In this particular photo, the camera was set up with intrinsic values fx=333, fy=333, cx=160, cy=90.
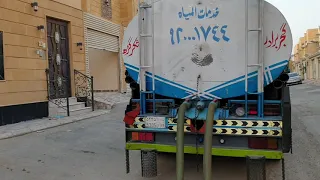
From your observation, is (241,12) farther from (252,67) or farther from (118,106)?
(118,106)

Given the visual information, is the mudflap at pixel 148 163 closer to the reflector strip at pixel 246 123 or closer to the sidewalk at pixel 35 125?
the reflector strip at pixel 246 123

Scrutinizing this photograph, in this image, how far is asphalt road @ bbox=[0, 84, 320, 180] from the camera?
16.7 ft

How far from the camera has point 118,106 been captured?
14.7m

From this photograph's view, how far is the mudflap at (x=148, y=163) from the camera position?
460 centimetres

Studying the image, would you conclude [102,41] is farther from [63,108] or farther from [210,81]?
[210,81]

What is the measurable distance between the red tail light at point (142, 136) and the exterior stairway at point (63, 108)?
7238 mm

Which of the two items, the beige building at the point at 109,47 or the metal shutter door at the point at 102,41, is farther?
the beige building at the point at 109,47

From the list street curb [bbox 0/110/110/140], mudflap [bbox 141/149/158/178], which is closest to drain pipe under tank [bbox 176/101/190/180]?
mudflap [bbox 141/149/158/178]

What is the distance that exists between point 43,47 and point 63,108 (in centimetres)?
220

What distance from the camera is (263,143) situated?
13.4 ft

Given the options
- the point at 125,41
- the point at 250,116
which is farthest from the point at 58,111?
the point at 250,116

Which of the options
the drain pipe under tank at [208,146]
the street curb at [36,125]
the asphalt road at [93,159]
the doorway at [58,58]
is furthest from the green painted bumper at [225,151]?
the doorway at [58,58]

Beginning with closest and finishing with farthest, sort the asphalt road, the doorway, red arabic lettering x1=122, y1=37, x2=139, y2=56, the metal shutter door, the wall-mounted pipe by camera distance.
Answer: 1. the wall-mounted pipe
2. red arabic lettering x1=122, y1=37, x2=139, y2=56
3. the asphalt road
4. the doorway
5. the metal shutter door

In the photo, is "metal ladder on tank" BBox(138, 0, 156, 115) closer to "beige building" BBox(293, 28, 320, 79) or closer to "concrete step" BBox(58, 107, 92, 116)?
"concrete step" BBox(58, 107, 92, 116)
